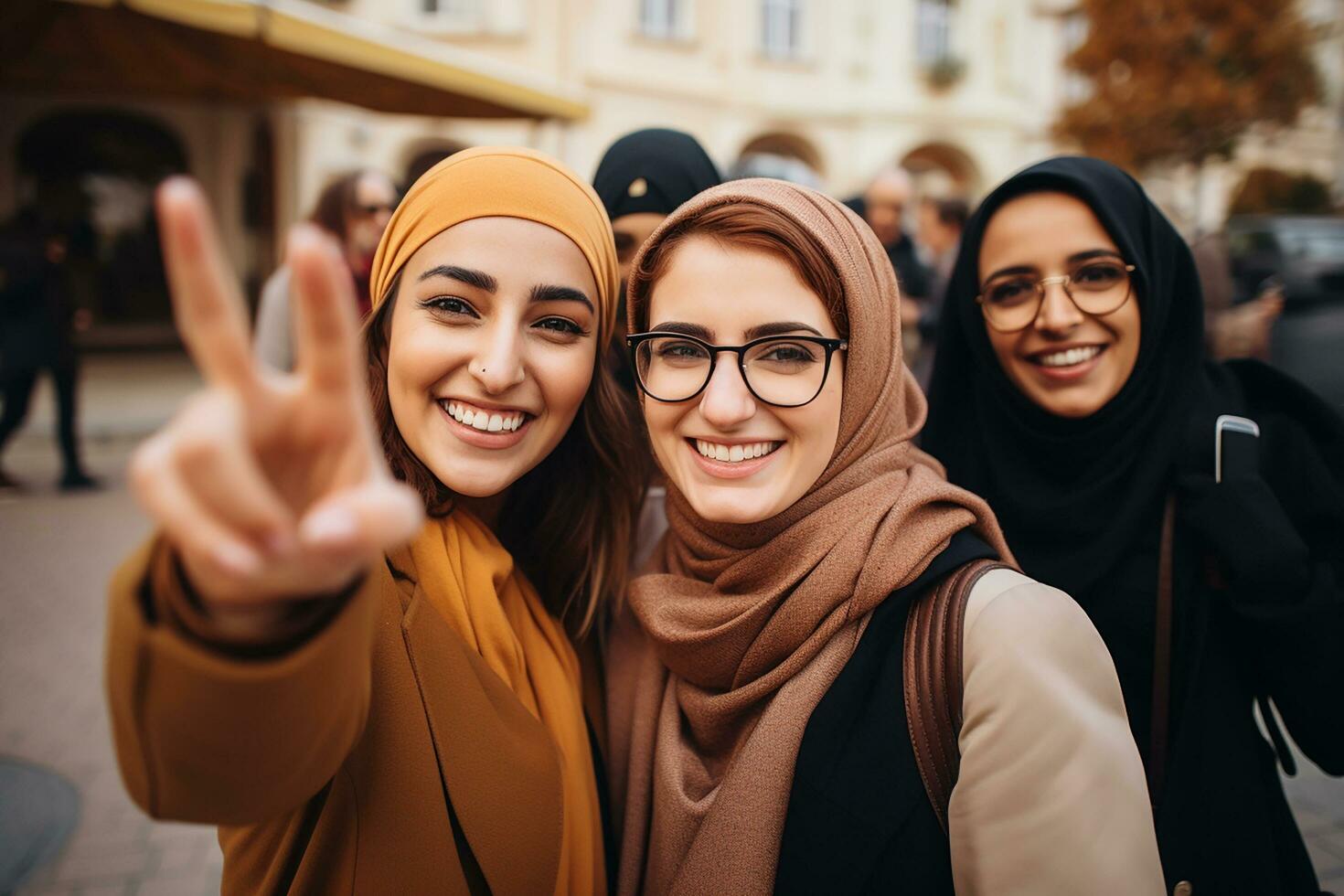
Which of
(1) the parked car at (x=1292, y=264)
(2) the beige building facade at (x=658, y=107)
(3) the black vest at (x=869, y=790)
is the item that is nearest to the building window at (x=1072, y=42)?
(2) the beige building facade at (x=658, y=107)

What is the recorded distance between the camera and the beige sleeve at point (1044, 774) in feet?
Result: 4.10

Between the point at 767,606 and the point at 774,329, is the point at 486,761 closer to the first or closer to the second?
the point at 767,606

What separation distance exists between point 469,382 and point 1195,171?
17.5 metres

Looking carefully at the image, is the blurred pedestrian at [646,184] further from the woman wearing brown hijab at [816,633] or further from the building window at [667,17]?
the building window at [667,17]

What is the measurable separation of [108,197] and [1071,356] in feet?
52.3

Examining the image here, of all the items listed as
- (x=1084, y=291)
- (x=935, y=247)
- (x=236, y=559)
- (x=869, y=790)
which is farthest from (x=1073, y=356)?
(x=935, y=247)

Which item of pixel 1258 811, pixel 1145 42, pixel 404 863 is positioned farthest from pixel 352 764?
pixel 1145 42

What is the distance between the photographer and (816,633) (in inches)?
59.6

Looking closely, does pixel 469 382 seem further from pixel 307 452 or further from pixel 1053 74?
pixel 1053 74

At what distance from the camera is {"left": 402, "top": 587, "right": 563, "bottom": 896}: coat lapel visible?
1400 mm

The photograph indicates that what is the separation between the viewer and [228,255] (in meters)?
13.8

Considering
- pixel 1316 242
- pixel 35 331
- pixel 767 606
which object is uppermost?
pixel 1316 242

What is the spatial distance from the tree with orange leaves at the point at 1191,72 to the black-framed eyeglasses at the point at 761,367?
15.8 meters

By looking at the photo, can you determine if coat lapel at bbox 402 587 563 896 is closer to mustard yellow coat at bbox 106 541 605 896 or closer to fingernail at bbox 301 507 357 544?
mustard yellow coat at bbox 106 541 605 896
